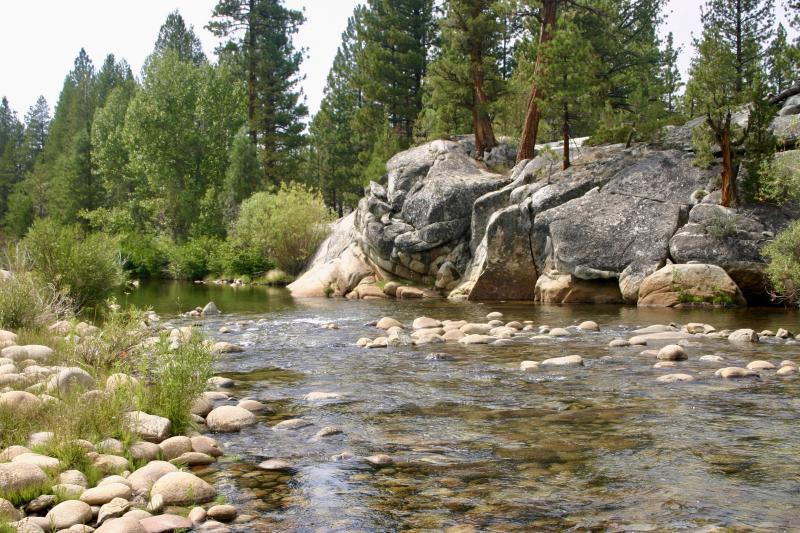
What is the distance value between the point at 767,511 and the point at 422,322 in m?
11.4

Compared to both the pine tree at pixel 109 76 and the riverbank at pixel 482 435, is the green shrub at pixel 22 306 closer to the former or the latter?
the riverbank at pixel 482 435

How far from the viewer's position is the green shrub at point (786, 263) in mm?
16719

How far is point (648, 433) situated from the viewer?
7.08 metres

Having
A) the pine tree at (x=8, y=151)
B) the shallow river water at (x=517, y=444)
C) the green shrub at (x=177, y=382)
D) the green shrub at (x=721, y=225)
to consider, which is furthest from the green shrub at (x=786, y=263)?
the pine tree at (x=8, y=151)

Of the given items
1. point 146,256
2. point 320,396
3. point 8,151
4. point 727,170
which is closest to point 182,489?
point 320,396

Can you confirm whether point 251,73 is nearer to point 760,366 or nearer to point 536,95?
point 536,95

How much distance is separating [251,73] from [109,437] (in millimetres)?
44811

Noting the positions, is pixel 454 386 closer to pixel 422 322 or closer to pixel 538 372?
pixel 538 372

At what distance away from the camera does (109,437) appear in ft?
20.2

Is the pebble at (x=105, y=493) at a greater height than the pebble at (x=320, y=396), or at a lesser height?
greater

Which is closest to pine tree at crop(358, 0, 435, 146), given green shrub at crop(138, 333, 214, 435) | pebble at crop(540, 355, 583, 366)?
pebble at crop(540, 355, 583, 366)

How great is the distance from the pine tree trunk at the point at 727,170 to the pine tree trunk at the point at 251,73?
3270 centimetres

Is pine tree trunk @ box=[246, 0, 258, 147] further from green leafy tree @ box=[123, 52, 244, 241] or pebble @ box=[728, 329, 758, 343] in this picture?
pebble @ box=[728, 329, 758, 343]

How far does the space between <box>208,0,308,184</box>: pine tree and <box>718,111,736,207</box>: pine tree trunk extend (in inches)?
1264
